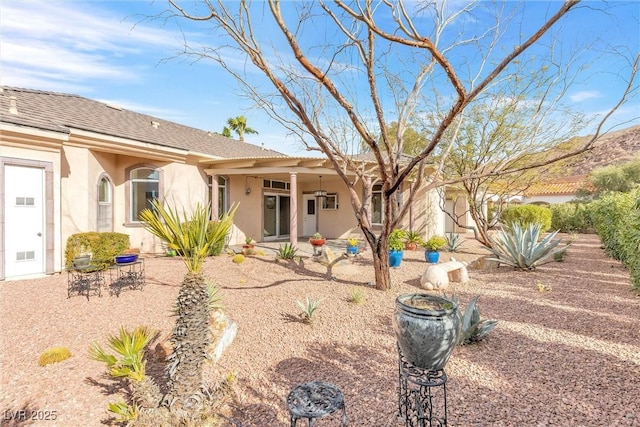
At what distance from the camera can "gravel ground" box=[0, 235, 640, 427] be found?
8.97ft

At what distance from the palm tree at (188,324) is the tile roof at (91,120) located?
273 inches

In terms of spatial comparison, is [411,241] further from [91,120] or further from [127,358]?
[91,120]

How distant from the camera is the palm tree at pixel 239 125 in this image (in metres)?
29.6

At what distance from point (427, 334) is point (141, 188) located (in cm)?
1096

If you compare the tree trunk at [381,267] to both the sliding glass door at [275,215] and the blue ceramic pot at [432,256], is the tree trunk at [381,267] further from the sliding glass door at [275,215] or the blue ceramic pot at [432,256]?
the sliding glass door at [275,215]

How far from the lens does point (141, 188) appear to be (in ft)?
34.1

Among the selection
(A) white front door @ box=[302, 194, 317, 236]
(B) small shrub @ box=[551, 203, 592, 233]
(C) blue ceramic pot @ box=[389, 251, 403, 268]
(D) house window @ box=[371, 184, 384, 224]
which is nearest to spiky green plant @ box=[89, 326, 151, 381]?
(C) blue ceramic pot @ box=[389, 251, 403, 268]

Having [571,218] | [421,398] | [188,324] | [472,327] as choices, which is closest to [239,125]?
[571,218]

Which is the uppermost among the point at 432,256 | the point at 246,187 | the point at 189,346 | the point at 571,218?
the point at 246,187

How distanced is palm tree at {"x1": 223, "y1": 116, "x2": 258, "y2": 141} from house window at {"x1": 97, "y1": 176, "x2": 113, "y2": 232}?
21319mm

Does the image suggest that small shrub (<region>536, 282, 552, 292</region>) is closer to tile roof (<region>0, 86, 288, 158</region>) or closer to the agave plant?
the agave plant

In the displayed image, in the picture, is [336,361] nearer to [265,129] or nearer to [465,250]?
[265,129]

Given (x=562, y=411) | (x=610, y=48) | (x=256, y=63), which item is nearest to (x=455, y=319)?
(x=562, y=411)

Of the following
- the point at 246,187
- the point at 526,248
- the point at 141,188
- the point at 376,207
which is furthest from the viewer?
the point at 376,207
